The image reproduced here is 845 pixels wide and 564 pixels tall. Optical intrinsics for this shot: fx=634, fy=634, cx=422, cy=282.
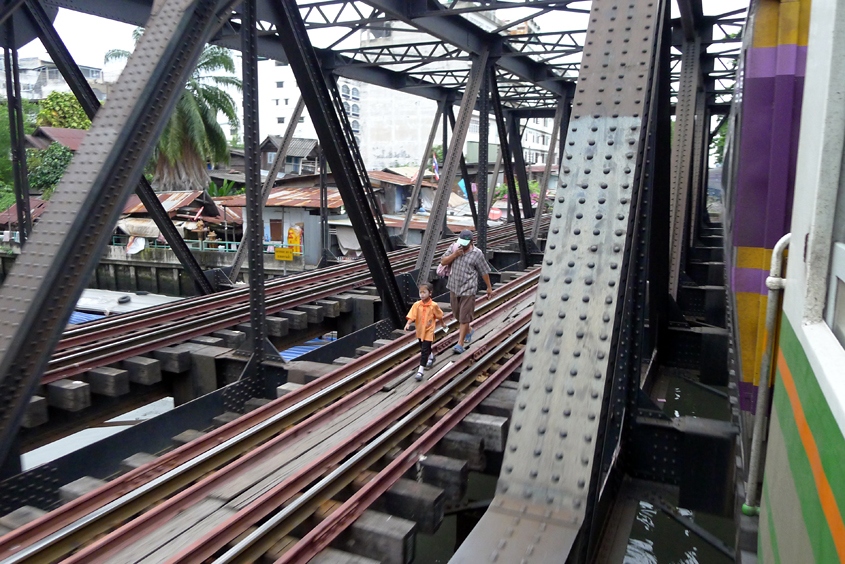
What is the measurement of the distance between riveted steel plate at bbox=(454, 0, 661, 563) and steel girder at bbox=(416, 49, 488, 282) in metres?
8.50

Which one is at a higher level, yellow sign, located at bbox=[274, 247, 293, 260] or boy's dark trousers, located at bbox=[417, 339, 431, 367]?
boy's dark trousers, located at bbox=[417, 339, 431, 367]

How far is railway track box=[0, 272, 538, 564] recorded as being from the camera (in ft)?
13.0

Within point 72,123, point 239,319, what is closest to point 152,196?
point 239,319

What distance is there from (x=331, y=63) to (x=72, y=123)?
30628mm

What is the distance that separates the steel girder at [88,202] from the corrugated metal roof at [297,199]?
71.9 feet

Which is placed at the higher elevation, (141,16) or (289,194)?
(141,16)

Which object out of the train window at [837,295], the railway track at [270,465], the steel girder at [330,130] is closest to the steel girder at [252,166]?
the steel girder at [330,130]

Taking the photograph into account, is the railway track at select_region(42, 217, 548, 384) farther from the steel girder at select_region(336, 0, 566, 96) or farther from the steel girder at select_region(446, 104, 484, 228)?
the steel girder at select_region(446, 104, 484, 228)

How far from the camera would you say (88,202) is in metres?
4.14

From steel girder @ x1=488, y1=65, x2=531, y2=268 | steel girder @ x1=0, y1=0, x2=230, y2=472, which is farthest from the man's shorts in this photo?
steel girder @ x1=488, y1=65, x2=531, y2=268

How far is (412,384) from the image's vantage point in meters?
6.71

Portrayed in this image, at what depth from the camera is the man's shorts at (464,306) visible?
7520 millimetres

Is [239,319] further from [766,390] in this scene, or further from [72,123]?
[72,123]

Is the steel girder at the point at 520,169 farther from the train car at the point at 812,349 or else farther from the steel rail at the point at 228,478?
the train car at the point at 812,349
